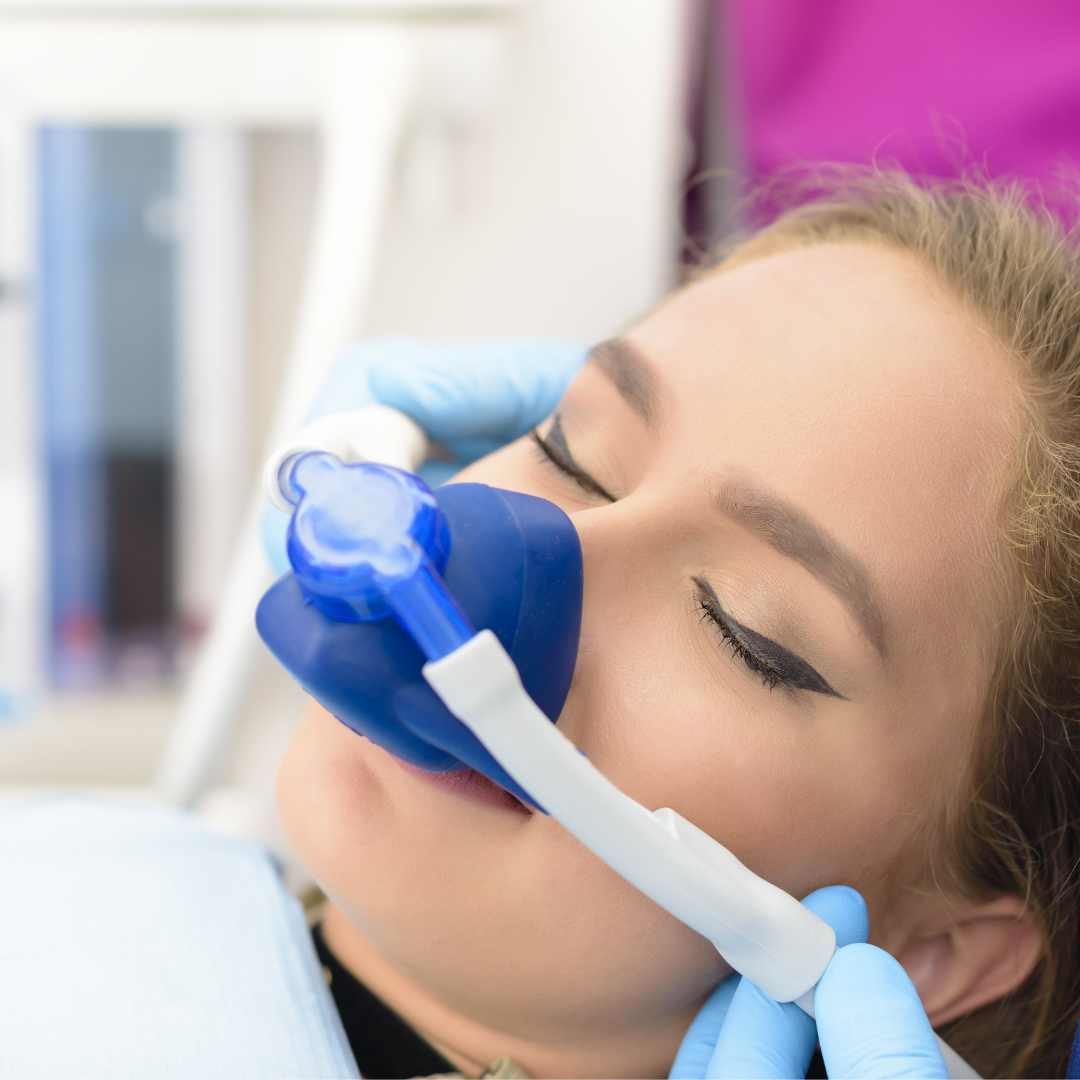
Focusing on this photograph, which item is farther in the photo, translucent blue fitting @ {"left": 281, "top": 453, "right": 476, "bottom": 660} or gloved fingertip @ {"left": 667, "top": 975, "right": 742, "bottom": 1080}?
gloved fingertip @ {"left": 667, "top": 975, "right": 742, "bottom": 1080}

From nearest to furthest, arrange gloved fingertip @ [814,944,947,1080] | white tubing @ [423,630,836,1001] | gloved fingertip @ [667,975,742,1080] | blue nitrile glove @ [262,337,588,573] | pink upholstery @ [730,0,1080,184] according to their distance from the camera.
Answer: white tubing @ [423,630,836,1001], gloved fingertip @ [814,944,947,1080], gloved fingertip @ [667,975,742,1080], blue nitrile glove @ [262,337,588,573], pink upholstery @ [730,0,1080,184]

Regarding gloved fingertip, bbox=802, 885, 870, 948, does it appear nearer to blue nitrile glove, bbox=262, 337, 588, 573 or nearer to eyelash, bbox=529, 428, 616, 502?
eyelash, bbox=529, 428, 616, 502

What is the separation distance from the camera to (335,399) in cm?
107

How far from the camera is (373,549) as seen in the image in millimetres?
519

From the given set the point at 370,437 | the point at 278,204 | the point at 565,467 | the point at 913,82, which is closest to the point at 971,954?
the point at 565,467

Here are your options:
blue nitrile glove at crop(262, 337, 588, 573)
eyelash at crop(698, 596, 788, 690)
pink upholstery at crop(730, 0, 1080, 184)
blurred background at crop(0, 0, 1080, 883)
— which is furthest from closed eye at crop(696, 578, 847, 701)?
pink upholstery at crop(730, 0, 1080, 184)

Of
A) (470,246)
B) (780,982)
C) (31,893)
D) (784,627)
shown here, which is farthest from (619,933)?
(470,246)

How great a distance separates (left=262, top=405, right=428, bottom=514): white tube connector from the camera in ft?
2.63

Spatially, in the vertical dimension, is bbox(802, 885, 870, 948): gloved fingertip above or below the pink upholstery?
below

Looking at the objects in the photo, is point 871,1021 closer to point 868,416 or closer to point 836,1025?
point 836,1025

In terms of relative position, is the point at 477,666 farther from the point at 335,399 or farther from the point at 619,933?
the point at 335,399

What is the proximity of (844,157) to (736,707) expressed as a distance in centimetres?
85

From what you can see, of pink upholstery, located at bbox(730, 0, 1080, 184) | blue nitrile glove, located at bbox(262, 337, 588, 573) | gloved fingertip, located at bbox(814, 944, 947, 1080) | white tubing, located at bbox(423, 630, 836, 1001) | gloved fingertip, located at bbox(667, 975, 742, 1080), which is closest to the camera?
white tubing, located at bbox(423, 630, 836, 1001)

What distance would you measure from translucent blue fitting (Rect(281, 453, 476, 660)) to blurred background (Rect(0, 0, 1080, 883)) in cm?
56
